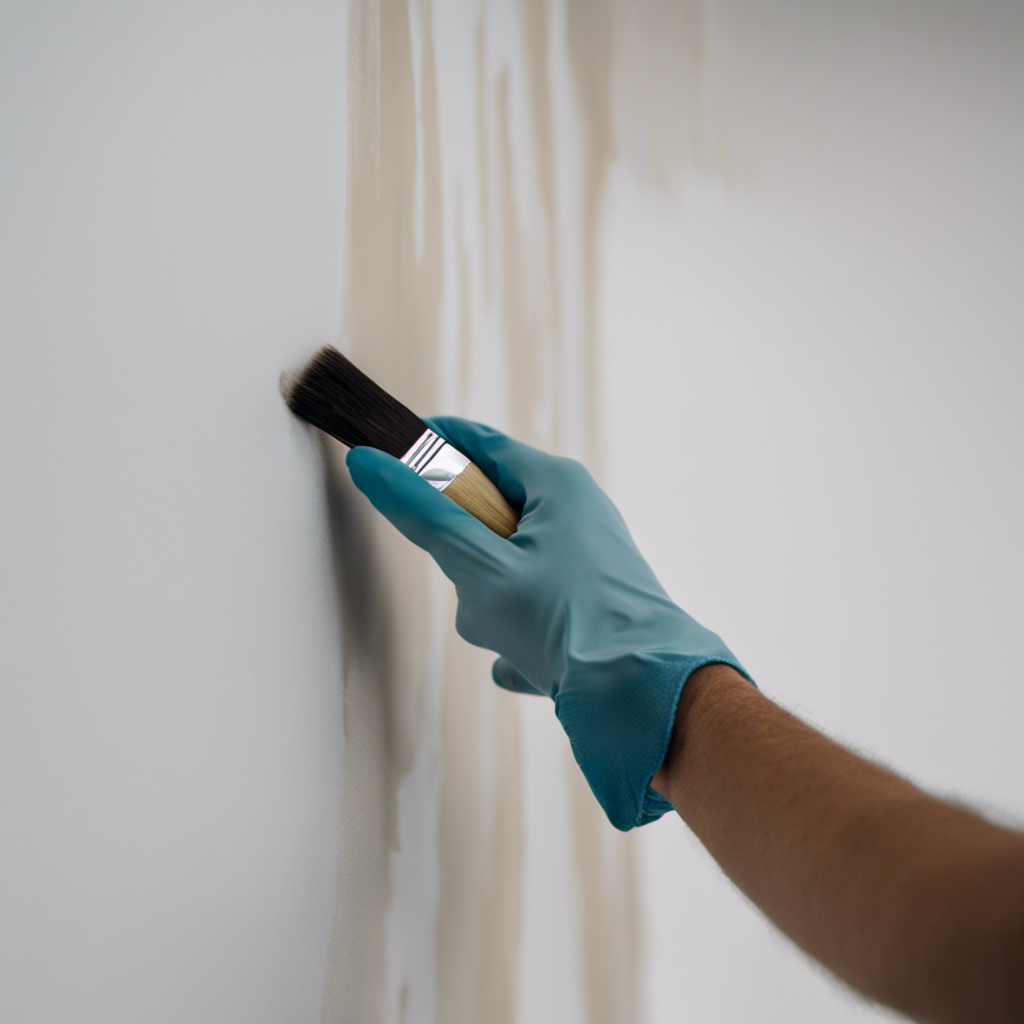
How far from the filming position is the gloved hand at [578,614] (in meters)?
Result: 0.54

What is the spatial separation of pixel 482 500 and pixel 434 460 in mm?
64

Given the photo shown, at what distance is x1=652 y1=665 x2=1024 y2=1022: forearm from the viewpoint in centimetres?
31

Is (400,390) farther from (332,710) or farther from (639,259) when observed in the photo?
(639,259)

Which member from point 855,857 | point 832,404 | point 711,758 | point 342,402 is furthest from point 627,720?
point 832,404

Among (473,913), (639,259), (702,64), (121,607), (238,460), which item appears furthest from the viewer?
(702,64)

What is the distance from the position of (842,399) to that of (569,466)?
20.0 inches

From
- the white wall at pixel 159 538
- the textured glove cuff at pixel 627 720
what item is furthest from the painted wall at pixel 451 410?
the textured glove cuff at pixel 627 720

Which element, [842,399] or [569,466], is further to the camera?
[842,399]

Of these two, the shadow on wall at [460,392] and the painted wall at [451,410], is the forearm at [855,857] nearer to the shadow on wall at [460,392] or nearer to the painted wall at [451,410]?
the painted wall at [451,410]

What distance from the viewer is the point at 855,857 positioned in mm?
372

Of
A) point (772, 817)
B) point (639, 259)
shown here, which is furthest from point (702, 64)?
point (772, 817)

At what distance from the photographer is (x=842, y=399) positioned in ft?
3.37

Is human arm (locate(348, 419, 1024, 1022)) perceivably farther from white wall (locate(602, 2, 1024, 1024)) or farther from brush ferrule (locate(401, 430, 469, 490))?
white wall (locate(602, 2, 1024, 1024))

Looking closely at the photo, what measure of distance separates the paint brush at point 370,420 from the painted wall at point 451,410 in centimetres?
3
